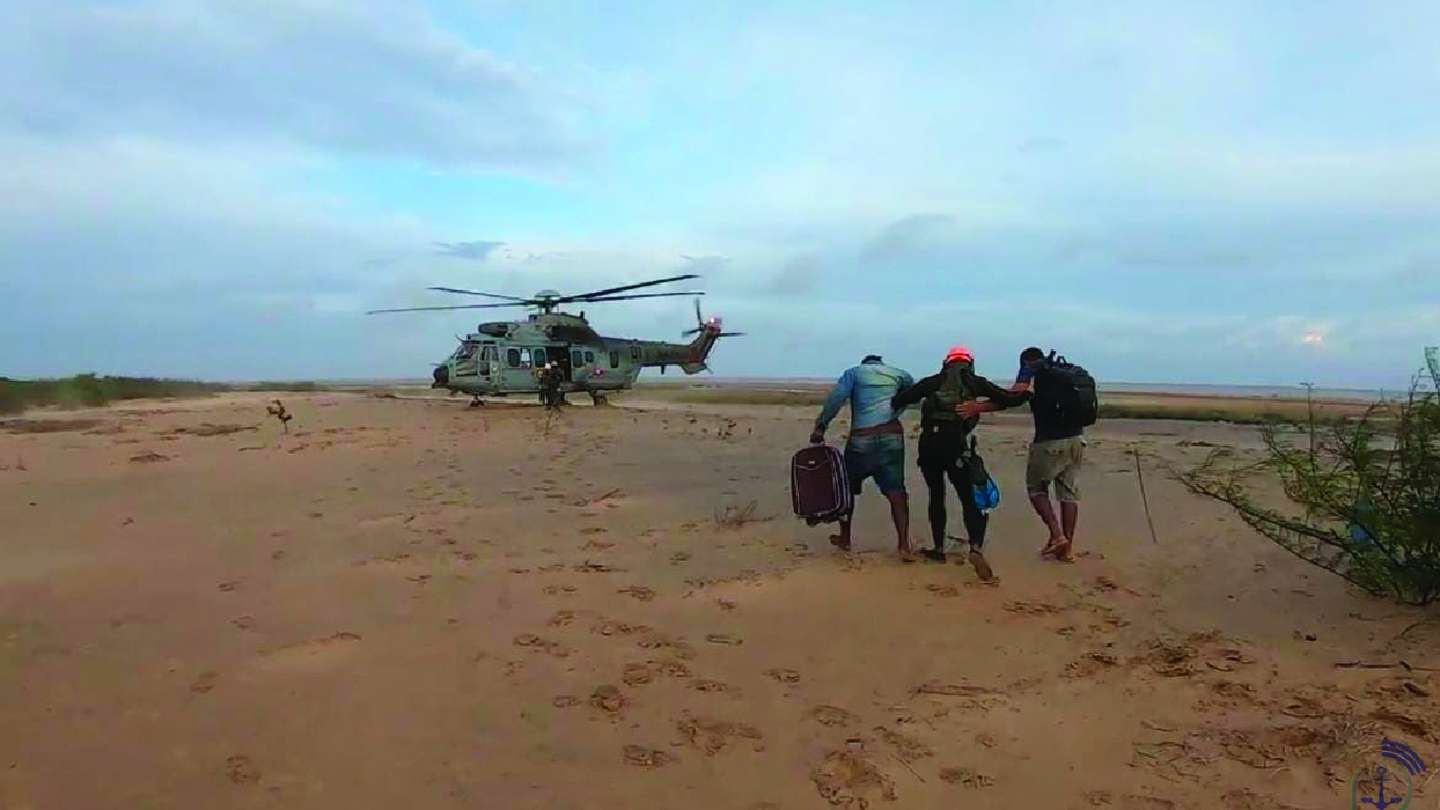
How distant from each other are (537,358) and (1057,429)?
2089cm

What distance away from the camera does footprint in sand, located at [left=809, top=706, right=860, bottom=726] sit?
4258mm

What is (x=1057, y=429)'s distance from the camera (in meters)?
7.80

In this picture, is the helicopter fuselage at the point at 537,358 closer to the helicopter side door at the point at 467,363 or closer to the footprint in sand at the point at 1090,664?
the helicopter side door at the point at 467,363

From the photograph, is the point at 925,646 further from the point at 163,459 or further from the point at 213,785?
the point at 163,459

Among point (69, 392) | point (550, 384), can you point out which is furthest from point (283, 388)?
point (550, 384)

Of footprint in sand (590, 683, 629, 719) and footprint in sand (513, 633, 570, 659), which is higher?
footprint in sand (513, 633, 570, 659)

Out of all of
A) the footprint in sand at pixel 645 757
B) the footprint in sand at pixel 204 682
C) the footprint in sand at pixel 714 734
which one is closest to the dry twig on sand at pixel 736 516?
the footprint in sand at pixel 714 734

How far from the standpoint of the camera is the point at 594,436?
17453 millimetres

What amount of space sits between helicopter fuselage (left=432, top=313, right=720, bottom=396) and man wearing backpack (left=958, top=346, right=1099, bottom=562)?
2034 centimetres

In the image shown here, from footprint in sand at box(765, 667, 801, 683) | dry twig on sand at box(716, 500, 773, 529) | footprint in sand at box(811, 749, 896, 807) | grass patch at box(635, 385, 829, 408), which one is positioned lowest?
footprint in sand at box(811, 749, 896, 807)

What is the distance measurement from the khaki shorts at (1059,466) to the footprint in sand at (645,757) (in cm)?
506

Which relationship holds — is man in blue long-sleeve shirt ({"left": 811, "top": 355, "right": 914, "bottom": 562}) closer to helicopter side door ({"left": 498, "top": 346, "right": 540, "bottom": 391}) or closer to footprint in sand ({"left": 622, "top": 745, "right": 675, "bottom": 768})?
footprint in sand ({"left": 622, "top": 745, "right": 675, "bottom": 768})

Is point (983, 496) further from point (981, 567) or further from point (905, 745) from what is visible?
point (905, 745)

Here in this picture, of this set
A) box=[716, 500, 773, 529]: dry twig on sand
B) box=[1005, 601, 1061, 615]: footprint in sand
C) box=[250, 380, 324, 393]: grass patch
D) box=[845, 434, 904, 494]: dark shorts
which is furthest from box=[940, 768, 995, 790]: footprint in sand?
box=[250, 380, 324, 393]: grass patch
